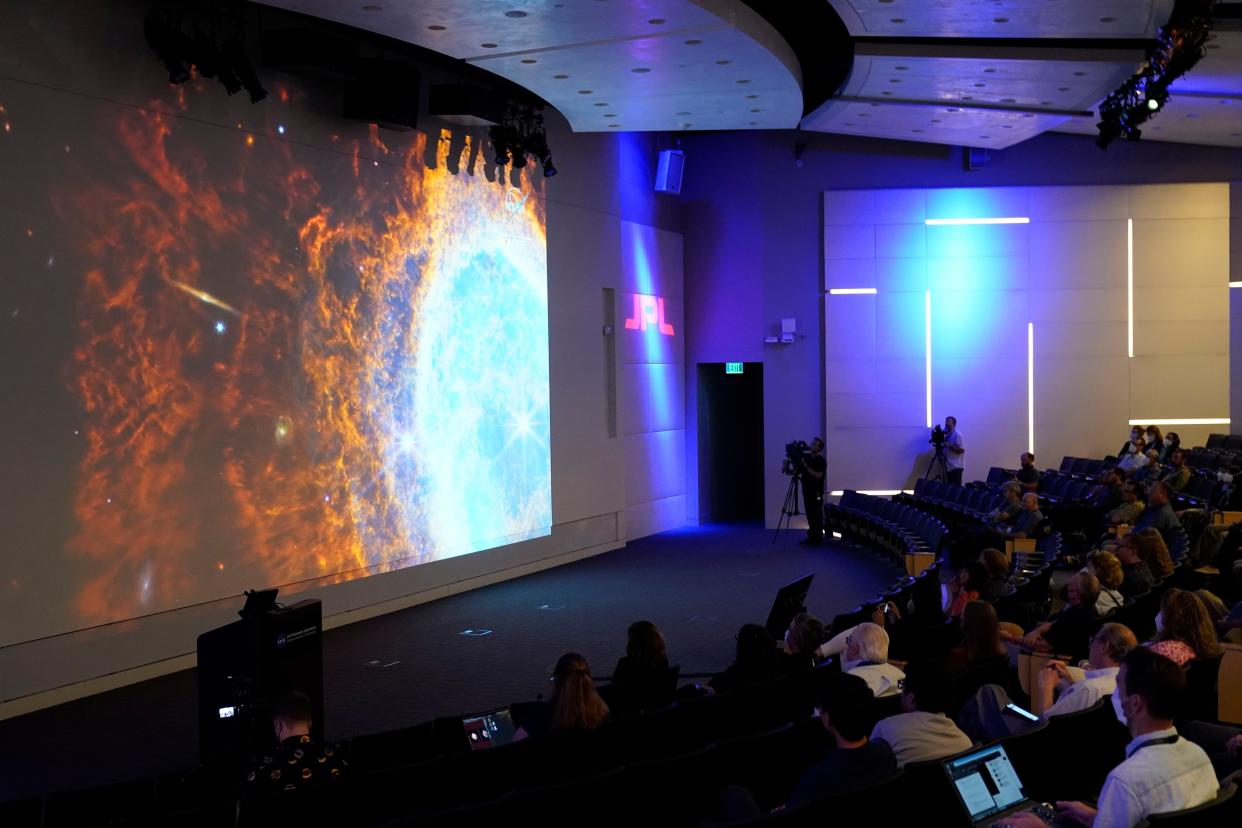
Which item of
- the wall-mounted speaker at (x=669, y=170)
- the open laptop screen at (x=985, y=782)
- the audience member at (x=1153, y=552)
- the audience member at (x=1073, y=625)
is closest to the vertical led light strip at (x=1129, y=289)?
the wall-mounted speaker at (x=669, y=170)

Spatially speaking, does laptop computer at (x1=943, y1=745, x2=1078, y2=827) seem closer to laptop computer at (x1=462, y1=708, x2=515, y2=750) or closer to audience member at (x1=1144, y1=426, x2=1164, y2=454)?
laptop computer at (x1=462, y1=708, x2=515, y2=750)

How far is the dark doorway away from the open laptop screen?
533 inches

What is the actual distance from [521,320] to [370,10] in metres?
4.84

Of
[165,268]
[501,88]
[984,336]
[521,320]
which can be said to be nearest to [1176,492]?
[984,336]

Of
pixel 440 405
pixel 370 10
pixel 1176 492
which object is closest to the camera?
pixel 370 10

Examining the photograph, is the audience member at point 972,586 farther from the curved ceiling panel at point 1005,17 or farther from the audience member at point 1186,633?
the curved ceiling panel at point 1005,17

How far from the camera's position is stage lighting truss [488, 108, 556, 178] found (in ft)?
37.7

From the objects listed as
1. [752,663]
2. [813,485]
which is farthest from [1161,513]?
[813,485]

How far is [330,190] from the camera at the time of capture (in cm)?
995

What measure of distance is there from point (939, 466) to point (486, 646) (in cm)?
924

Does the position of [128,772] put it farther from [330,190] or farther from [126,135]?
[330,190]

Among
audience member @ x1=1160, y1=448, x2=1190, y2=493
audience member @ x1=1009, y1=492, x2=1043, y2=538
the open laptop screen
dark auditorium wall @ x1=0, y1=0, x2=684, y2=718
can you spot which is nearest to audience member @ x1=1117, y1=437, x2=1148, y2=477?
A: audience member @ x1=1160, y1=448, x2=1190, y2=493

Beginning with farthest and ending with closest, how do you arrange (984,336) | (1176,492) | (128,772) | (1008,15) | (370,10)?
(984,336), (1176,492), (1008,15), (370,10), (128,772)

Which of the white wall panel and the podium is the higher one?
the white wall panel
